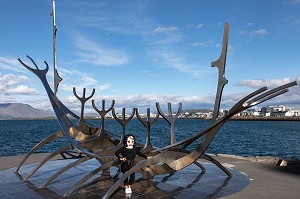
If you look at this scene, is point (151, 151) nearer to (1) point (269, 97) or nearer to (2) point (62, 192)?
(2) point (62, 192)

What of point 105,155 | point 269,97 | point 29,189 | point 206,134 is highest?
point 269,97

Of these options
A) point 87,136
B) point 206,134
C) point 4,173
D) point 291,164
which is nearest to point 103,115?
point 87,136

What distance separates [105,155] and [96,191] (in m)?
1.42

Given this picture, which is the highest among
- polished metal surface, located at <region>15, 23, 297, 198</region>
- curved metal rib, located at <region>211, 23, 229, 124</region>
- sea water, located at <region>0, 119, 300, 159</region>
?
curved metal rib, located at <region>211, 23, 229, 124</region>

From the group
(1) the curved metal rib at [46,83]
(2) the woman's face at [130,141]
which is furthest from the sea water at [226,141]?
(2) the woman's face at [130,141]

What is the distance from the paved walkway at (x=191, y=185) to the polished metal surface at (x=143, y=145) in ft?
1.03

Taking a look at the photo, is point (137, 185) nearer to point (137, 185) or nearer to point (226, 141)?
point (137, 185)

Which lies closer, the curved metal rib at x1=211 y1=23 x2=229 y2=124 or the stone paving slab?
the curved metal rib at x1=211 y1=23 x2=229 y2=124

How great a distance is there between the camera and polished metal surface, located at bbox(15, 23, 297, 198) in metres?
7.59

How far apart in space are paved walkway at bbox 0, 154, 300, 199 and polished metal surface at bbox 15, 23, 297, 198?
Result: 0.31m

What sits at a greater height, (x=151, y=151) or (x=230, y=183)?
(x=151, y=151)

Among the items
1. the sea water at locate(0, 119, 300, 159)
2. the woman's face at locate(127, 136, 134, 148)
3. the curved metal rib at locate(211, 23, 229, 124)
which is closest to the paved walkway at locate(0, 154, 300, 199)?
the woman's face at locate(127, 136, 134, 148)

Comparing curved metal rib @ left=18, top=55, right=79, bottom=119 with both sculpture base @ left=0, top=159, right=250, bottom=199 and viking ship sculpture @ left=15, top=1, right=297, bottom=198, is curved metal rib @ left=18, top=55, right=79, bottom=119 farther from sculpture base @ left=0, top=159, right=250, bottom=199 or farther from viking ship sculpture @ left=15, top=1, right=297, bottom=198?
sculpture base @ left=0, top=159, right=250, bottom=199

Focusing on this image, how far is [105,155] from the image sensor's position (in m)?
9.57
